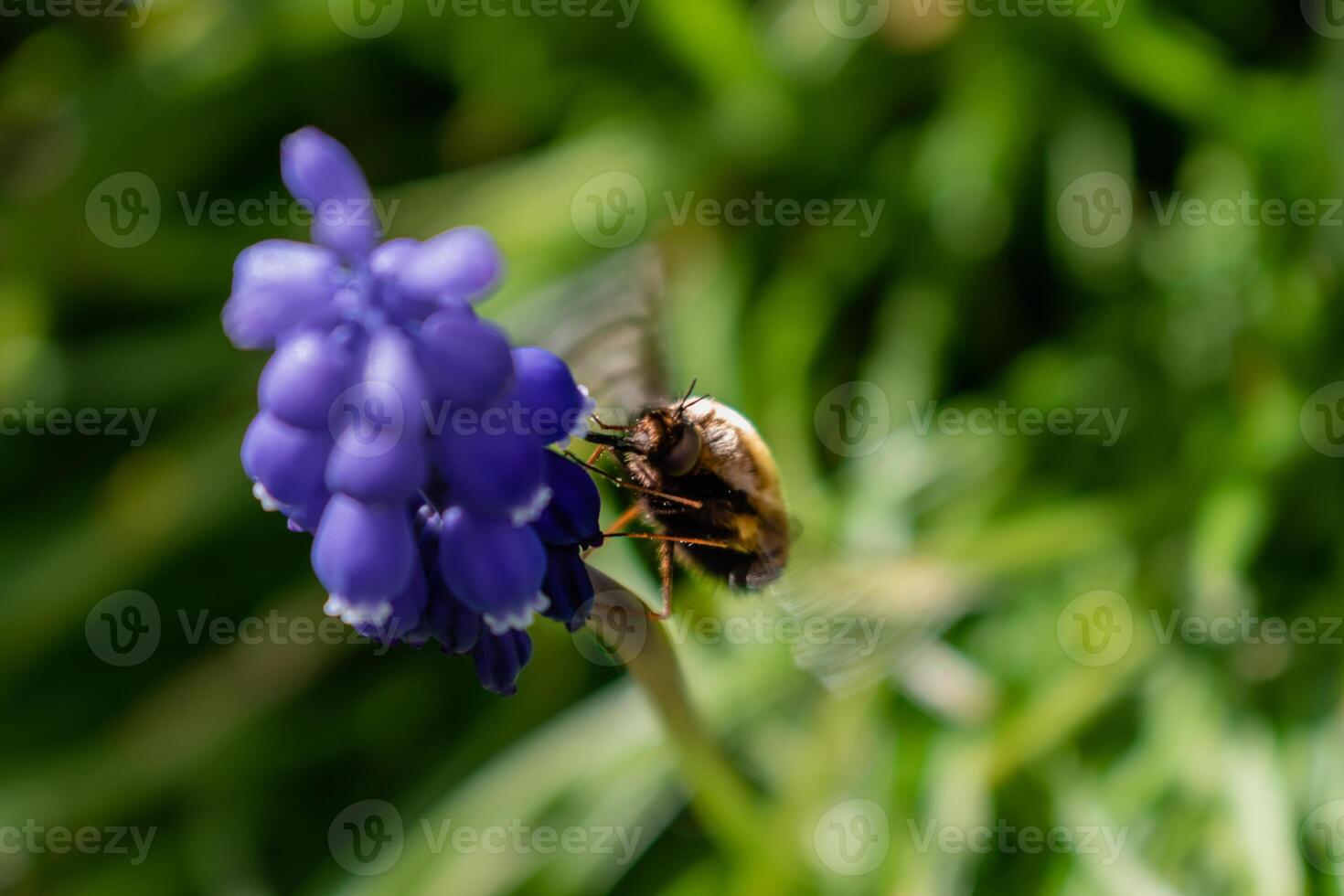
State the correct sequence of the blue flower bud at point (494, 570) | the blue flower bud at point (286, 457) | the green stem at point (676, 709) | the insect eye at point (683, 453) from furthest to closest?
the insect eye at point (683, 453) → the green stem at point (676, 709) → the blue flower bud at point (494, 570) → the blue flower bud at point (286, 457)

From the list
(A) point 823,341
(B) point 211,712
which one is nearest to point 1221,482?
(A) point 823,341

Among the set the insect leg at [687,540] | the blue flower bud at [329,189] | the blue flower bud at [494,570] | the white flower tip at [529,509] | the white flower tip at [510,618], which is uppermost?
the blue flower bud at [329,189]

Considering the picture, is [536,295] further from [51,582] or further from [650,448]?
[650,448]

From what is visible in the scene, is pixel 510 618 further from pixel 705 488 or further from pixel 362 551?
pixel 705 488

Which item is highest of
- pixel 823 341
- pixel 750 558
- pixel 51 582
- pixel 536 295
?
pixel 750 558

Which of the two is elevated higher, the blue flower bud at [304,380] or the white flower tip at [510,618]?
the blue flower bud at [304,380]

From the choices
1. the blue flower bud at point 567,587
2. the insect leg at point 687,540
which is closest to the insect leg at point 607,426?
the insect leg at point 687,540

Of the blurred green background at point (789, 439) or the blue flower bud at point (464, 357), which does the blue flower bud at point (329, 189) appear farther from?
the blurred green background at point (789, 439)
